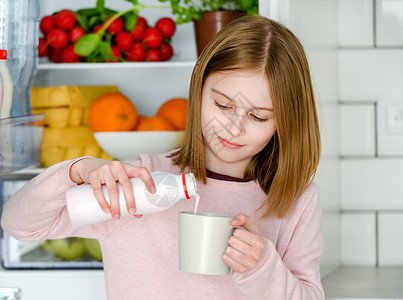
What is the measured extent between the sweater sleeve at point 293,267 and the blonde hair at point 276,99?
0.04 m

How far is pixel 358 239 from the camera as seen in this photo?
4.93 ft

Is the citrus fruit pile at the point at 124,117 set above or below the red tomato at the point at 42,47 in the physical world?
below

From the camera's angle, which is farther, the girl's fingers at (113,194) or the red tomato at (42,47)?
the red tomato at (42,47)

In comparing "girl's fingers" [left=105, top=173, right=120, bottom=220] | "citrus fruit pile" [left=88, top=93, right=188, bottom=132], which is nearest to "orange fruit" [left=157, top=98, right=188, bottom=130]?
"citrus fruit pile" [left=88, top=93, right=188, bottom=132]

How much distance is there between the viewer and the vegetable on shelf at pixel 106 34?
4.62ft

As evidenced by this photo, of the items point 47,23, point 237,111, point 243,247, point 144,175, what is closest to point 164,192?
point 144,175

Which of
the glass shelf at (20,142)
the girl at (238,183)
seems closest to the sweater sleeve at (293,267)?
the girl at (238,183)

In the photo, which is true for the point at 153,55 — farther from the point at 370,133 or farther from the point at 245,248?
the point at 245,248

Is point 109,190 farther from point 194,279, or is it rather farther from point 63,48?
point 63,48

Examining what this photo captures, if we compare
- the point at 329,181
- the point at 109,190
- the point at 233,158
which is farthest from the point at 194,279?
the point at 329,181

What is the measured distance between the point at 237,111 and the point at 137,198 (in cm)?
26

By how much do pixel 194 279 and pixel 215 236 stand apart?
0.92 feet

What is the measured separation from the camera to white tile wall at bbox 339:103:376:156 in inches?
58.7

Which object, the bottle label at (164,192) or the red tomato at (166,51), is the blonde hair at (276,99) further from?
the red tomato at (166,51)
